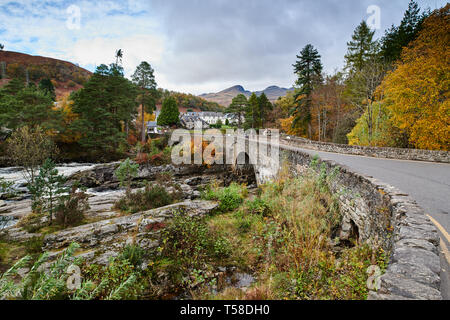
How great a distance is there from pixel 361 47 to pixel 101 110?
1518 inches

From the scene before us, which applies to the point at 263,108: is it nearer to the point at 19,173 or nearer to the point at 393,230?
the point at 19,173

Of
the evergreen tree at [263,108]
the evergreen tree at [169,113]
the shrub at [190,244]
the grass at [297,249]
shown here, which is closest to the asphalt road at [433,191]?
the grass at [297,249]

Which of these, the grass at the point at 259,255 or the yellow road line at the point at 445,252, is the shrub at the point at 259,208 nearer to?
the grass at the point at 259,255

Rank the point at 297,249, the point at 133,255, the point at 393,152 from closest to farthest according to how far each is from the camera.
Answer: the point at 297,249 → the point at 133,255 → the point at 393,152

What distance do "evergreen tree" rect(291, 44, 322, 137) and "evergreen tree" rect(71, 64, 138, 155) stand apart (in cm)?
2492

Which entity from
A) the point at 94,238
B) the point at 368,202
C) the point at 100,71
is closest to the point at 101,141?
the point at 100,71

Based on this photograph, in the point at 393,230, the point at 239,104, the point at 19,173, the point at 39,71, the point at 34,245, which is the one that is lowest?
the point at 34,245

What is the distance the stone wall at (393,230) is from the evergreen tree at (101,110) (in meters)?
27.3

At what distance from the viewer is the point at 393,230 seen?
313 cm

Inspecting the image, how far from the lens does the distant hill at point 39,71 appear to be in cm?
5872

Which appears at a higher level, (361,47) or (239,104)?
(361,47)

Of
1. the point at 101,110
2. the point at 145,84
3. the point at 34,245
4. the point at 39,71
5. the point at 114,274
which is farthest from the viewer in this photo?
the point at 39,71

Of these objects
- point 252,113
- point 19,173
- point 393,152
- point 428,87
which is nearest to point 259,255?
point 393,152

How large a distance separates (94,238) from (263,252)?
5604 mm
